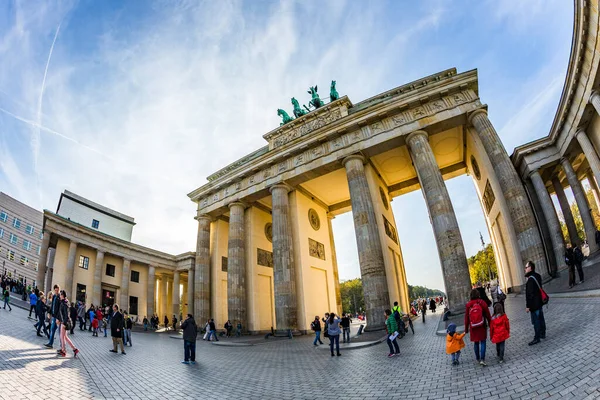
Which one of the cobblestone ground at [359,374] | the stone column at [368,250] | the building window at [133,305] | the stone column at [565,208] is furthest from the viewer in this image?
the building window at [133,305]

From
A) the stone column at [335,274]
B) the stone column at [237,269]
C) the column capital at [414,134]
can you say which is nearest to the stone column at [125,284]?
the stone column at [237,269]

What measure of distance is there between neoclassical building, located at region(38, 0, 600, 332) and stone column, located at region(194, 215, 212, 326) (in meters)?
0.10

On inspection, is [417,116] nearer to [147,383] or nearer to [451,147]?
[451,147]

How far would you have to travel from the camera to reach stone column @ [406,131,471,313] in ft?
50.0

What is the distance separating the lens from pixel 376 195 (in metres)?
21.7

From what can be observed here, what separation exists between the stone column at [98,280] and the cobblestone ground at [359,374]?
28072 mm

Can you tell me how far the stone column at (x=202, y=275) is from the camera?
25.9 meters

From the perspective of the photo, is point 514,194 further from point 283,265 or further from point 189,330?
point 189,330

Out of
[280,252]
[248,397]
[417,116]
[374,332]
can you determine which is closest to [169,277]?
[280,252]

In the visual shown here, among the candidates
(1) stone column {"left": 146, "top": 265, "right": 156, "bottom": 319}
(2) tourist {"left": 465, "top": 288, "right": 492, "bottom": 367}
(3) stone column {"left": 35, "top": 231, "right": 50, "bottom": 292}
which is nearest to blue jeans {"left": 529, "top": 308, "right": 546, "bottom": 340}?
(2) tourist {"left": 465, "top": 288, "right": 492, "bottom": 367}

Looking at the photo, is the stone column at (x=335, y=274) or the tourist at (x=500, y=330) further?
the stone column at (x=335, y=274)

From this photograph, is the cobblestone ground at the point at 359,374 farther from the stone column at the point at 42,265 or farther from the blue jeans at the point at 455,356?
the stone column at the point at 42,265

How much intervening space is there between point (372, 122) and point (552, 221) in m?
14.7

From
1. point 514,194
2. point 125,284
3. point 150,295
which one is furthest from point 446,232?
point 150,295
